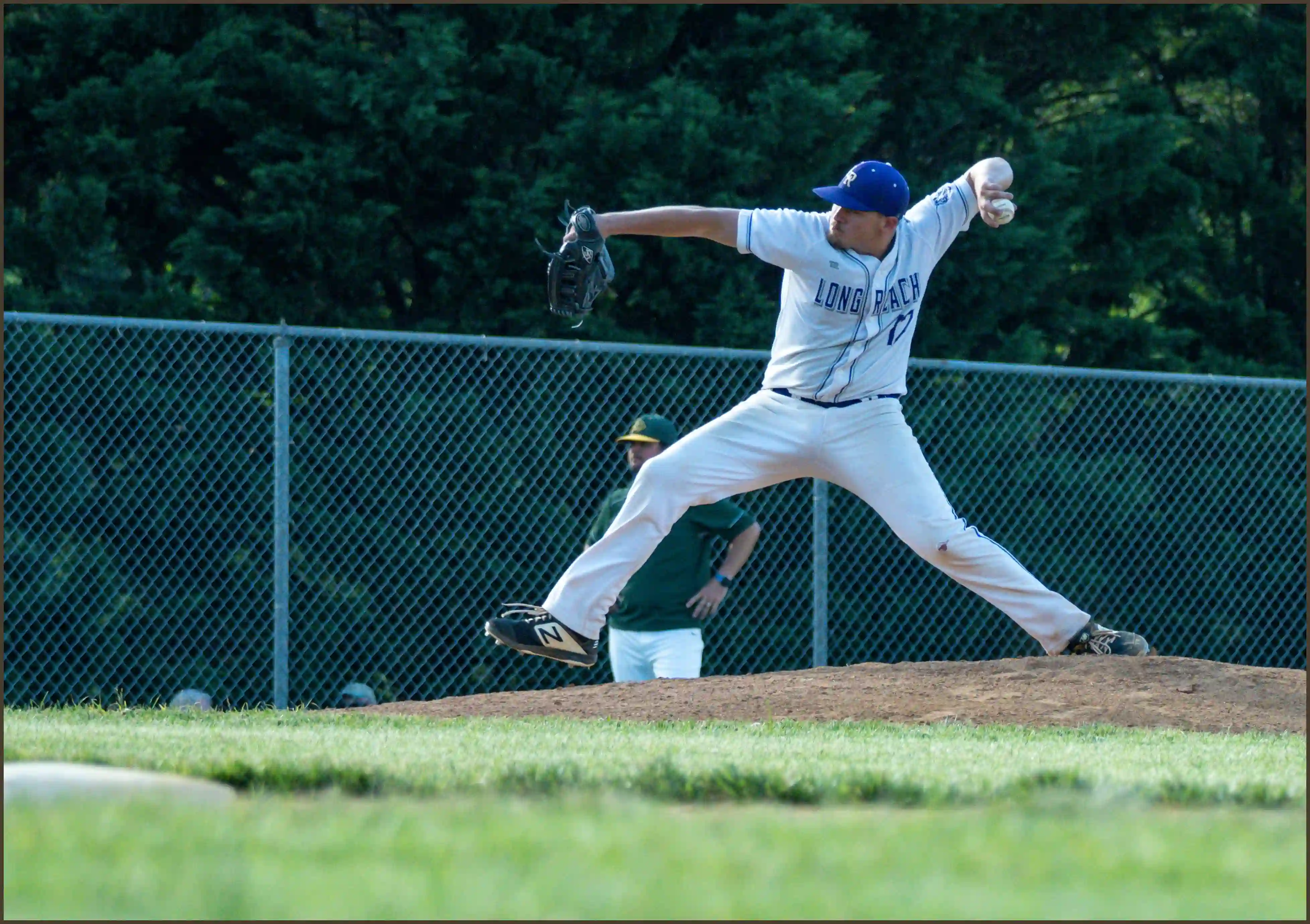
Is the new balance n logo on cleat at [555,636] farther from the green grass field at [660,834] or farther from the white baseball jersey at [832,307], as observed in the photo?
the white baseball jersey at [832,307]

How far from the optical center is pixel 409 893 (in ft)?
8.85

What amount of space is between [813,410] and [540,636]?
1381 mm

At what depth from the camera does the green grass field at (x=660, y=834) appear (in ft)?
8.77

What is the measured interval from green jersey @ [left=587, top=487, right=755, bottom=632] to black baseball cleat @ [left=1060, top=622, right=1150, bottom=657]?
2.57 metres

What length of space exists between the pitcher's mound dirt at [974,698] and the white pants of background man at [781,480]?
680 mm

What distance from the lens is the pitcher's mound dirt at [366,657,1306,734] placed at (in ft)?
22.7

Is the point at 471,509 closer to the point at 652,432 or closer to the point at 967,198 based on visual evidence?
the point at 652,432

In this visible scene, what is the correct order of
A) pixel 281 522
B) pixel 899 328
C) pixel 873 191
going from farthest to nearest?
1. pixel 281 522
2. pixel 899 328
3. pixel 873 191

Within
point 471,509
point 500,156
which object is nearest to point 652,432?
point 471,509

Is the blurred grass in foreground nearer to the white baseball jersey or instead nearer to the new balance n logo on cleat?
the new balance n logo on cleat

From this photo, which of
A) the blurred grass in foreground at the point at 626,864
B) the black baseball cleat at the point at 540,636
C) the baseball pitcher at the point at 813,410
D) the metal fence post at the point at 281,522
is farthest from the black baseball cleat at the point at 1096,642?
the metal fence post at the point at 281,522

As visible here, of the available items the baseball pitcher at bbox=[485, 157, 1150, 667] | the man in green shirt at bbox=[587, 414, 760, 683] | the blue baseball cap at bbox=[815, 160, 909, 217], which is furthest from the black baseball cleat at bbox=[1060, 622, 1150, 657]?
the man in green shirt at bbox=[587, 414, 760, 683]

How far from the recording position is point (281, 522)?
852 cm

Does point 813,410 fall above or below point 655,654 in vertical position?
above
